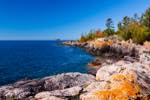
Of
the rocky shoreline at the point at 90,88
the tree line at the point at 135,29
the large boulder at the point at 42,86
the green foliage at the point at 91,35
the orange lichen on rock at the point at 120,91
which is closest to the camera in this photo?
the orange lichen on rock at the point at 120,91

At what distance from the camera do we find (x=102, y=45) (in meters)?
103

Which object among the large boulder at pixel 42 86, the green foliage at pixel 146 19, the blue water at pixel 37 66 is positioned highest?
the green foliage at pixel 146 19

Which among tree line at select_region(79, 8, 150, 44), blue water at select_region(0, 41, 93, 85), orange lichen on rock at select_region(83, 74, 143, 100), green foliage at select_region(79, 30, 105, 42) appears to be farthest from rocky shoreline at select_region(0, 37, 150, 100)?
green foliage at select_region(79, 30, 105, 42)

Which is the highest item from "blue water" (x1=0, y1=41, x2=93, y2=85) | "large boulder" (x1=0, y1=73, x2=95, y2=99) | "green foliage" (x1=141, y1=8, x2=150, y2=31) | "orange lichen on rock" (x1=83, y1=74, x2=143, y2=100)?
"green foliage" (x1=141, y1=8, x2=150, y2=31)

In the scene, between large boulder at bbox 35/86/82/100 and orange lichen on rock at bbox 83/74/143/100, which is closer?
orange lichen on rock at bbox 83/74/143/100

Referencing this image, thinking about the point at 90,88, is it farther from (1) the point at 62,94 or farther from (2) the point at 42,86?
(2) the point at 42,86

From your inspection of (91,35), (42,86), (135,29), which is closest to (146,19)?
(135,29)

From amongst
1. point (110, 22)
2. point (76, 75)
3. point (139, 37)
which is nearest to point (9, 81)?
point (76, 75)

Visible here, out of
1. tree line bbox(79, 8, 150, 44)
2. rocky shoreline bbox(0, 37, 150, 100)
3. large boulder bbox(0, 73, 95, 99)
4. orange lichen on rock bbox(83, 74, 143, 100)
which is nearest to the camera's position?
orange lichen on rock bbox(83, 74, 143, 100)

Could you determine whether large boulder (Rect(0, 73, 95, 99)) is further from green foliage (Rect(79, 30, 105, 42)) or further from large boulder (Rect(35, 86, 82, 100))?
green foliage (Rect(79, 30, 105, 42))

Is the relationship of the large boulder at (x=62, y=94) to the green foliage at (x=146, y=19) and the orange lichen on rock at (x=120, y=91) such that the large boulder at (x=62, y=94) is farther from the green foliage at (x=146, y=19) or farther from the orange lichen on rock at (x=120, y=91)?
the green foliage at (x=146, y=19)

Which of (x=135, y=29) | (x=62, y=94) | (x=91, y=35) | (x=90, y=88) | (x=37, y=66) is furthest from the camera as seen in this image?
(x=91, y=35)

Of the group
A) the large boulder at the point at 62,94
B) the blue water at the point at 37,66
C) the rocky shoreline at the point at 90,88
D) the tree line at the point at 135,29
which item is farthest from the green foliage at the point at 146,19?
the large boulder at the point at 62,94

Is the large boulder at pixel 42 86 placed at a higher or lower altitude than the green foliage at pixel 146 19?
lower
